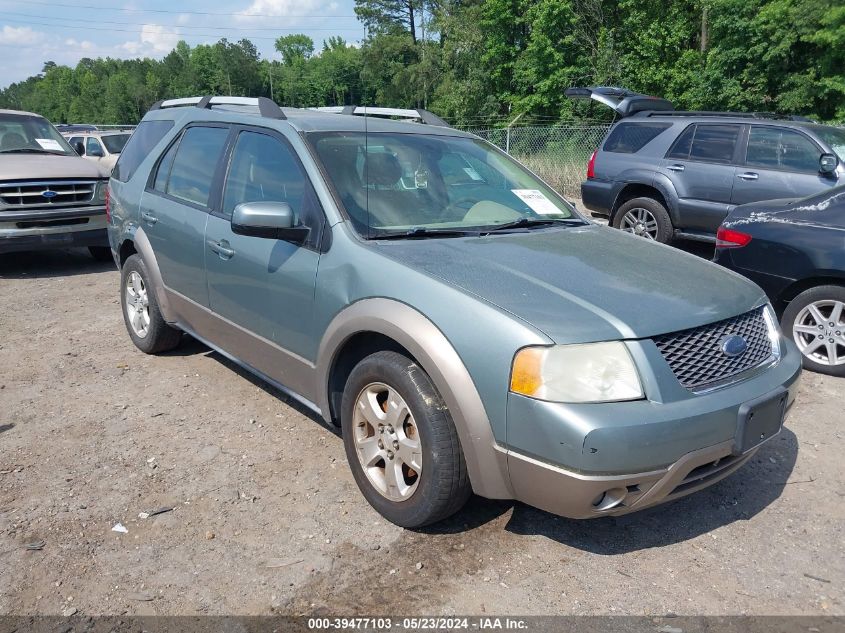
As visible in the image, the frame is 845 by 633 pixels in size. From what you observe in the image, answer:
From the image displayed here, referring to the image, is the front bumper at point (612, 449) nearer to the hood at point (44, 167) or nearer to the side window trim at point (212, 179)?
the side window trim at point (212, 179)

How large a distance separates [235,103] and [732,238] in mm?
3848

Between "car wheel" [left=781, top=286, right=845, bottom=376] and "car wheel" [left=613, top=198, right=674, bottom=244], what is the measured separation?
12.2 feet

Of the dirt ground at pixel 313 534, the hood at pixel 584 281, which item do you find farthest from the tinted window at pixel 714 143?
the hood at pixel 584 281

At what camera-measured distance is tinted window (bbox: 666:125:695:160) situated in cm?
897

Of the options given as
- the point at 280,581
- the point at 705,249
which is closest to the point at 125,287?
the point at 280,581

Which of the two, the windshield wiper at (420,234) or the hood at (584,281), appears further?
the windshield wiper at (420,234)

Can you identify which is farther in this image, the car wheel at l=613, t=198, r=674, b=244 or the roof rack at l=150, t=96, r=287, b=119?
the car wheel at l=613, t=198, r=674, b=244

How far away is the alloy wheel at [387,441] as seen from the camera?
118 inches

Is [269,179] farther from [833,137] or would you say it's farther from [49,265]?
[833,137]

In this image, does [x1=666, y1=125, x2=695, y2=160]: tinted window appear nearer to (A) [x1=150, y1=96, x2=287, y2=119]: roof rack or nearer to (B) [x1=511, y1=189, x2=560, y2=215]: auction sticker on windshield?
(B) [x1=511, y1=189, x2=560, y2=215]: auction sticker on windshield

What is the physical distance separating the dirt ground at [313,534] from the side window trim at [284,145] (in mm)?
1226

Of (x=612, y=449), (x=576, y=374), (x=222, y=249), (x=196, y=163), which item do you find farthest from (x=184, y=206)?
(x=612, y=449)

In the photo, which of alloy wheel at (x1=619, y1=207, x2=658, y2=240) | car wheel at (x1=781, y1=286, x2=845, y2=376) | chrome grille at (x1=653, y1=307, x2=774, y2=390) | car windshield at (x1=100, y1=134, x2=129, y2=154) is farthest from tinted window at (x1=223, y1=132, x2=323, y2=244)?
car windshield at (x1=100, y1=134, x2=129, y2=154)

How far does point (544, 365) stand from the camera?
99.8 inches
